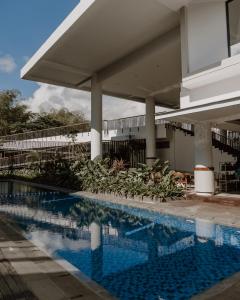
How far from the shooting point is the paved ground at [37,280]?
10.6 feet

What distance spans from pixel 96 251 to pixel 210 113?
546 cm

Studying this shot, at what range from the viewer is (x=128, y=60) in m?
13.3

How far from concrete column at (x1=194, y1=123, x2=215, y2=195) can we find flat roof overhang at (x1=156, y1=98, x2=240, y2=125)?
0.44 metres

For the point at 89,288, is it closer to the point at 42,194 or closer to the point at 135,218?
the point at 135,218

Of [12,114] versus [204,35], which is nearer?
[204,35]

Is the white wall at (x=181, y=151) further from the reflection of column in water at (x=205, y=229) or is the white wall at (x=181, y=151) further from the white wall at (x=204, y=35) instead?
the reflection of column in water at (x=205, y=229)

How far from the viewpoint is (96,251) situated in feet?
18.8

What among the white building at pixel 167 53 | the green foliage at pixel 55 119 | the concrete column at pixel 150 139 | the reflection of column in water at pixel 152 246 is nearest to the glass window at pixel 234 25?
the white building at pixel 167 53

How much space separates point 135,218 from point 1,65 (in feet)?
78.5

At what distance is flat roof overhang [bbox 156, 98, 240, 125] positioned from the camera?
7795 mm

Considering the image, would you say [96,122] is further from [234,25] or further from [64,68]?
[234,25]

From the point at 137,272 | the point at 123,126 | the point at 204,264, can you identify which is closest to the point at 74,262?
the point at 137,272

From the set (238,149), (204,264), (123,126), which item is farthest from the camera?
(123,126)

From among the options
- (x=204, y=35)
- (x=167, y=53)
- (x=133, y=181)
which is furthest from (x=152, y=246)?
(x=167, y=53)
